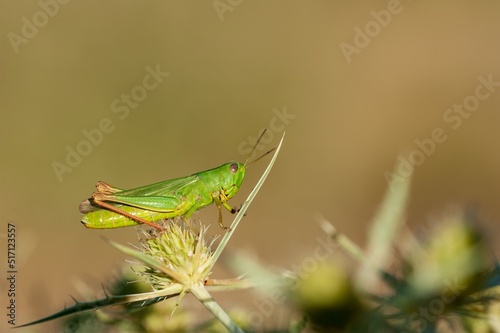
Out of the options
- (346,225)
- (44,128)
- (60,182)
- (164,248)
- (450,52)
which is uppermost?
(44,128)

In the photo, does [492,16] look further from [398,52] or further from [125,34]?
[125,34]

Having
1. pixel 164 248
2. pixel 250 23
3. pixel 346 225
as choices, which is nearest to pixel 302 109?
pixel 250 23

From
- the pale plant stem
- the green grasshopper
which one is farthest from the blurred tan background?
the pale plant stem

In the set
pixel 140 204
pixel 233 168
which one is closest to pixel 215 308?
pixel 140 204

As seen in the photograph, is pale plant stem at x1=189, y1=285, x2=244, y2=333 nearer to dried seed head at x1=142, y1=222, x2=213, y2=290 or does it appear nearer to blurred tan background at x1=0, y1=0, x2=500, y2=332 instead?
dried seed head at x1=142, y1=222, x2=213, y2=290

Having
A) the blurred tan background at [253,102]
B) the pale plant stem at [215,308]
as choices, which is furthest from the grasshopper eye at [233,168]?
the blurred tan background at [253,102]

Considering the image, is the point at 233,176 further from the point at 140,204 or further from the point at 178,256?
the point at 178,256
